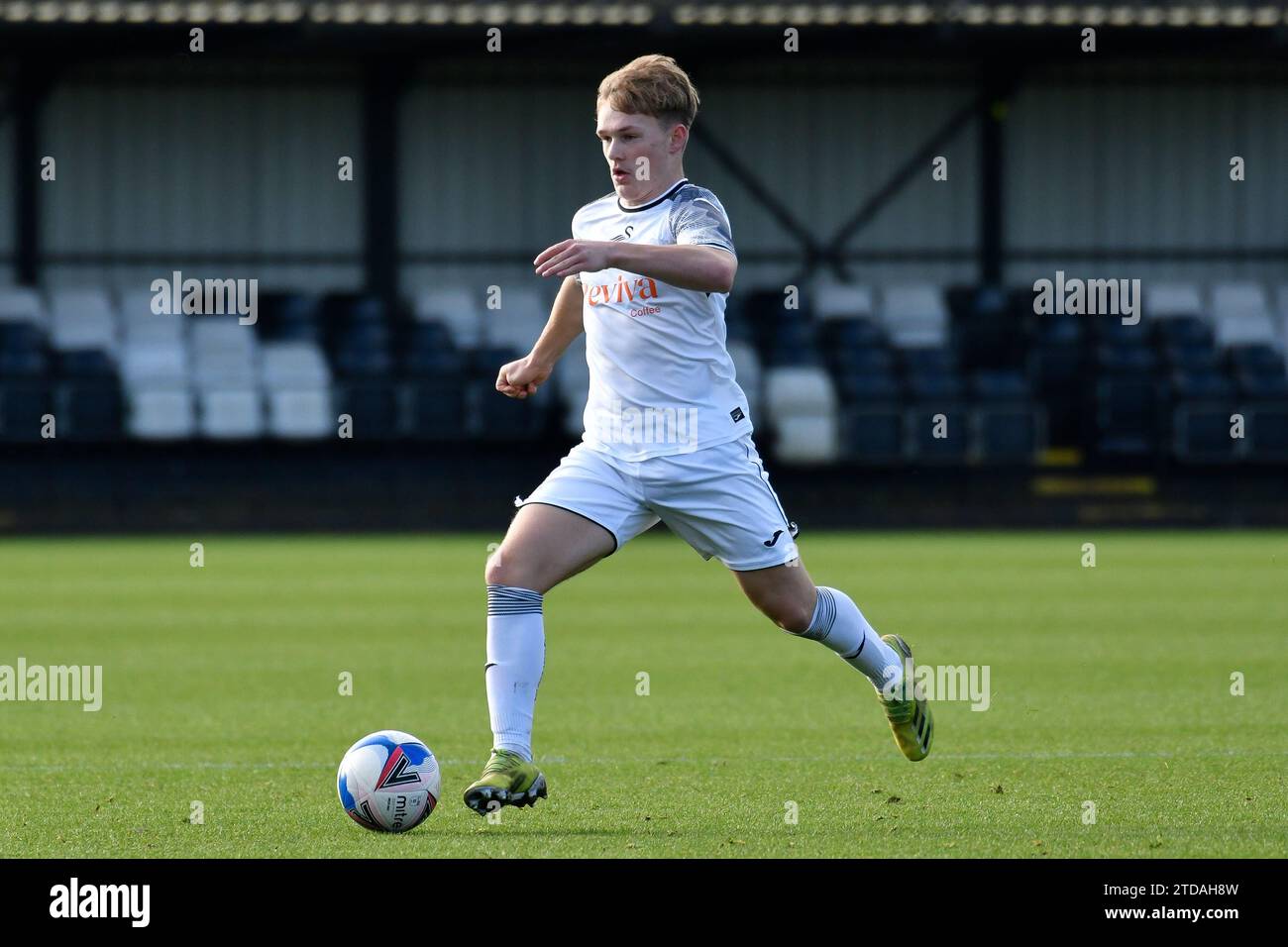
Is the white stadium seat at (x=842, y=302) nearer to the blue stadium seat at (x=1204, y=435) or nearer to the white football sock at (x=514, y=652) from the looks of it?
the blue stadium seat at (x=1204, y=435)

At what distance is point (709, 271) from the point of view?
238 inches

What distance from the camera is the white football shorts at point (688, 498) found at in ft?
20.7

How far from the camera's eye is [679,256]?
5988 mm

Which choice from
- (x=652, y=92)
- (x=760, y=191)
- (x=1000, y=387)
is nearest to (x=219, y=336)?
(x=760, y=191)

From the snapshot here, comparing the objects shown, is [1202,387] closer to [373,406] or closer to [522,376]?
[373,406]

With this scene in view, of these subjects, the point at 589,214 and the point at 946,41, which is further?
the point at 946,41

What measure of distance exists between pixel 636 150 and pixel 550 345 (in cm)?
80

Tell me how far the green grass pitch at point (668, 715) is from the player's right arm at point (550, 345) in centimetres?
136

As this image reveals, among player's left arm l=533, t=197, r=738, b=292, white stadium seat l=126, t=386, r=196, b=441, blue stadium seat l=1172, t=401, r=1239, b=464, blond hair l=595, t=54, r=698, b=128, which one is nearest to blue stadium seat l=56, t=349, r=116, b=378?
white stadium seat l=126, t=386, r=196, b=441

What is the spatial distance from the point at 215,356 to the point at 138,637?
13.5 metres

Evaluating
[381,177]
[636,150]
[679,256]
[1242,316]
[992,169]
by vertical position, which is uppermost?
[992,169]

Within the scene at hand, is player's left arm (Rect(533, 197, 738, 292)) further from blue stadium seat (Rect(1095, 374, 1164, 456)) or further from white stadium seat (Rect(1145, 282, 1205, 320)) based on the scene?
white stadium seat (Rect(1145, 282, 1205, 320))

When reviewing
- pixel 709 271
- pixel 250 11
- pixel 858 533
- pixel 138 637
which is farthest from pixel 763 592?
pixel 250 11

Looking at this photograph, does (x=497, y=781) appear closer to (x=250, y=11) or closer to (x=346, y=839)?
(x=346, y=839)
